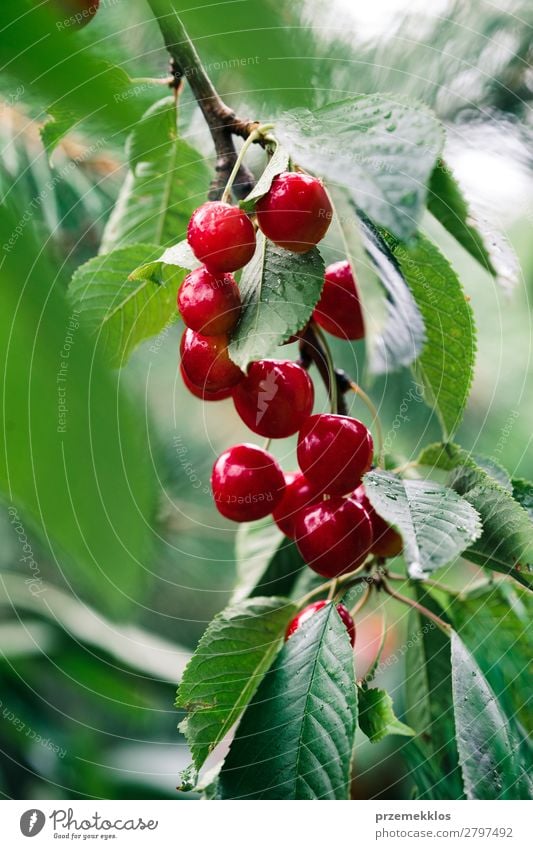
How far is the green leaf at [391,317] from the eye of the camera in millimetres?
213

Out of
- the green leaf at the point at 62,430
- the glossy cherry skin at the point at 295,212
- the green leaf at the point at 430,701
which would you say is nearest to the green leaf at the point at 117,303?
the green leaf at the point at 62,430

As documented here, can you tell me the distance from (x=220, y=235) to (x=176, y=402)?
326 mm

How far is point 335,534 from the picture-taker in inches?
13.3

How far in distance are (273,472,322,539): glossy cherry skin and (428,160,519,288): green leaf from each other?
0.43ft

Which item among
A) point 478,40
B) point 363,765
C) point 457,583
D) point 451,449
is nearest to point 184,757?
point 363,765

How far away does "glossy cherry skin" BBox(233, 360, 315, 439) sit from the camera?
0.31m

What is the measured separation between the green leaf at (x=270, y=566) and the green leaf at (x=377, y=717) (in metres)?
0.14

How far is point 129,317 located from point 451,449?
18cm

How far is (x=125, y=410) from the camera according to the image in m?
0.39

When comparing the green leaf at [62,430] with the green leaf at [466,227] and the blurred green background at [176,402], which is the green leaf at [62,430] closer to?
the blurred green background at [176,402]

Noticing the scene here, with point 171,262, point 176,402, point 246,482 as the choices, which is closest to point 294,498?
point 246,482

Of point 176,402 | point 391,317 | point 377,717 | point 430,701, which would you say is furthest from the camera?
point 176,402

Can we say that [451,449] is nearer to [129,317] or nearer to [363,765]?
[129,317]

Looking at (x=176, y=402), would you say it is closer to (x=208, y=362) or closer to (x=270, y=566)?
(x=270, y=566)
